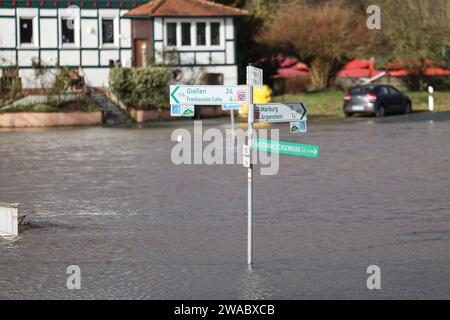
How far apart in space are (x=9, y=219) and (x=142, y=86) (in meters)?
30.4

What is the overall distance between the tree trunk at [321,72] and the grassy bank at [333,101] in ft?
11.1

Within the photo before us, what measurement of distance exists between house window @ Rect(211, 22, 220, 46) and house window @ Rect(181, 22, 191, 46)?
1252 mm

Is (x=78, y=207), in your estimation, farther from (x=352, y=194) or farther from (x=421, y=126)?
(x=421, y=126)

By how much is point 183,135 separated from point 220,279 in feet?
75.0

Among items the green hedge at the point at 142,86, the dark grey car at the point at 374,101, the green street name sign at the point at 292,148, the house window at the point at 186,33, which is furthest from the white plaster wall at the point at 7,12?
the green street name sign at the point at 292,148

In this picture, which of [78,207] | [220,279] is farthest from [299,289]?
[78,207]

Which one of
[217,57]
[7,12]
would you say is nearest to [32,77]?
[7,12]

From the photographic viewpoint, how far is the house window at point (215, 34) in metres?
50.3

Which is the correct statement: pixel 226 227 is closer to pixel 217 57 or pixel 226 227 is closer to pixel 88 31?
pixel 88 31

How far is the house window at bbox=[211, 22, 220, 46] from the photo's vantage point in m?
50.3

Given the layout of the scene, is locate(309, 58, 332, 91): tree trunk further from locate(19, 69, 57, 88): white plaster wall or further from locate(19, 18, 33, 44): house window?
locate(19, 18, 33, 44): house window

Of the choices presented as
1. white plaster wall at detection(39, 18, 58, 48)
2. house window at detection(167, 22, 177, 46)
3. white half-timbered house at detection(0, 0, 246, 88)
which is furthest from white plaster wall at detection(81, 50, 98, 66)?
house window at detection(167, 22, 177, 46)

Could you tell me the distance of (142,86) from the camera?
42.4 meters

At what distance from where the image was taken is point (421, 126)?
33812 mm
